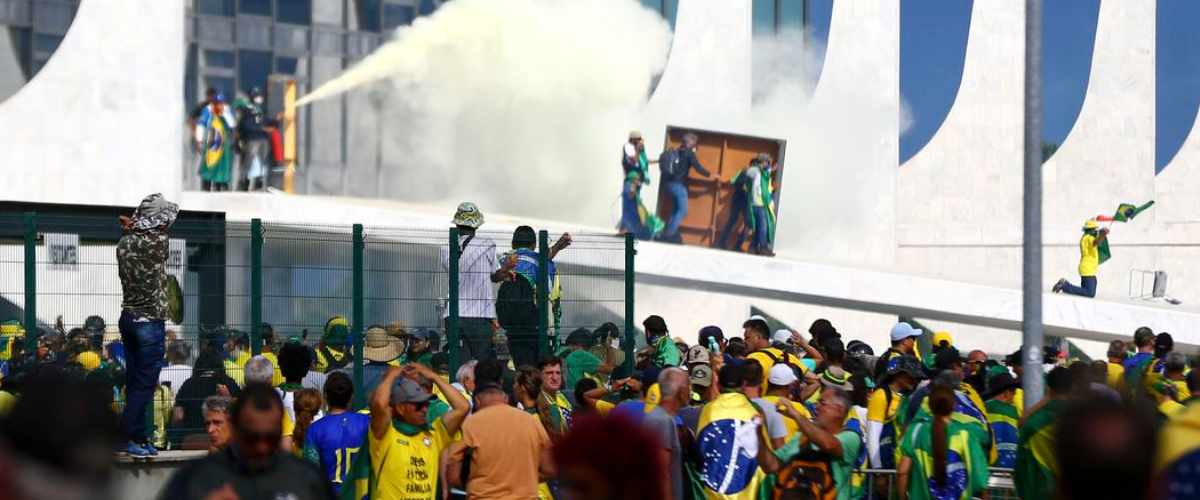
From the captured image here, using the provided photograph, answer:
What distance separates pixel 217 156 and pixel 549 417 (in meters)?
15.0

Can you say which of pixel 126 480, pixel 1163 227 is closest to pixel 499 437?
pixel 126 480

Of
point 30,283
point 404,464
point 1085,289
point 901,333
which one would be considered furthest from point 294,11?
point 404,464

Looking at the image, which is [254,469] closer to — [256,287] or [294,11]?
[256,287]

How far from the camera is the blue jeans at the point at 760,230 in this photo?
23125 millimetres

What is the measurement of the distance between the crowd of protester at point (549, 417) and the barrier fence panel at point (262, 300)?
0.12 ft

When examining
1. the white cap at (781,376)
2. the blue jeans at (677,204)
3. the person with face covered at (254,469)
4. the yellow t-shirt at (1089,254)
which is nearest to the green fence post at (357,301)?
the white cap at (781,376)

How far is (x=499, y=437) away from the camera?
25.8 ft

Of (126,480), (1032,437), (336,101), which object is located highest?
(336,101)

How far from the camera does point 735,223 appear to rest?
76.8 ft

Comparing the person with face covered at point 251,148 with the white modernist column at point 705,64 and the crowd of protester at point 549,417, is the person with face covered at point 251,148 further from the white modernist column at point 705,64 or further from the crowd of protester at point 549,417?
the crowd of protester at point 549,417

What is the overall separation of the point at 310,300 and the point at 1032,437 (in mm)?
6691

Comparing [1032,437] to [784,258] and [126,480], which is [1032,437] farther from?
[784,258]

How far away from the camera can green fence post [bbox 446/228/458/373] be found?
12.3 meters

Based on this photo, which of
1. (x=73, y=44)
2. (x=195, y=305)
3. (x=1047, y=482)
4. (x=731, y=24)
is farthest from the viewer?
(x=731, y=24)
